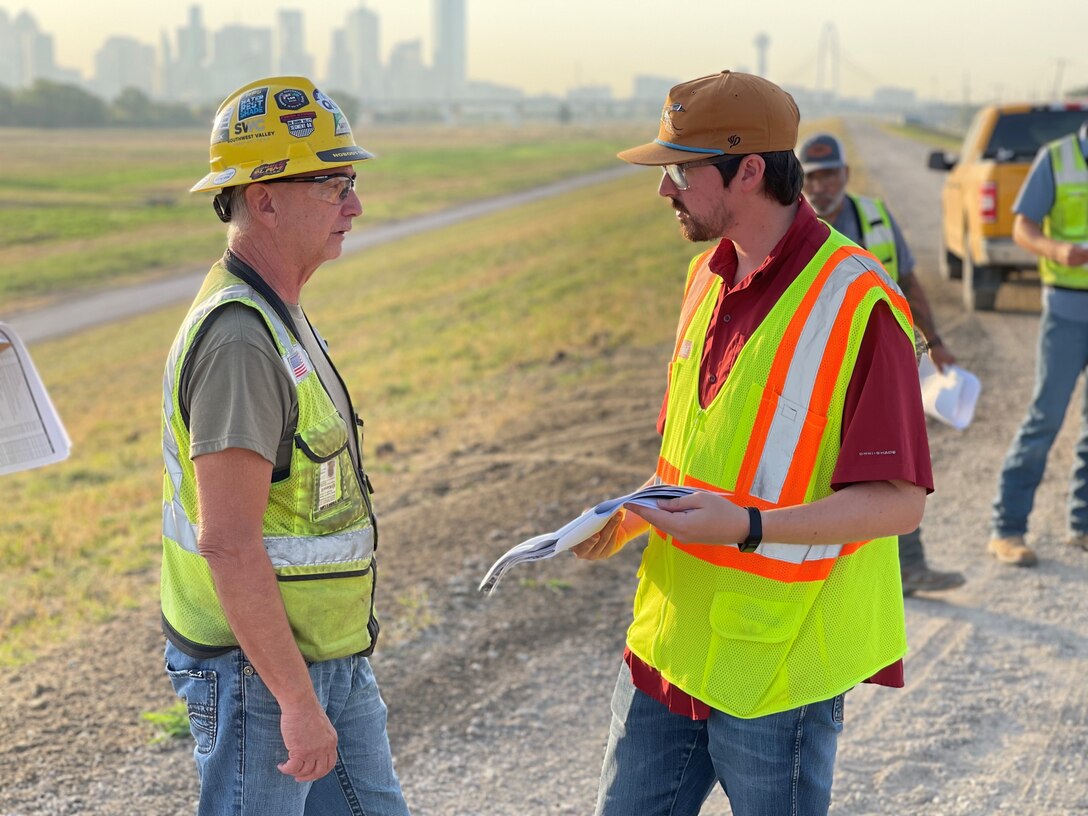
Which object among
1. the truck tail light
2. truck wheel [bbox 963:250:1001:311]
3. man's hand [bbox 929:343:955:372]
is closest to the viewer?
man's hand [bbox 929:343:955:372]

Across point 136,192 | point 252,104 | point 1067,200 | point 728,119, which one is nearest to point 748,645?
point 728,119

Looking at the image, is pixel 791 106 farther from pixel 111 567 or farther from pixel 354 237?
pixel 354 237

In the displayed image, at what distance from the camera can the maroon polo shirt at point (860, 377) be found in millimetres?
2137

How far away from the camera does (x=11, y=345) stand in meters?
2.82

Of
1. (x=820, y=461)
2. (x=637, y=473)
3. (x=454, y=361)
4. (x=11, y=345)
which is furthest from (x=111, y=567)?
(x=454, y=361)

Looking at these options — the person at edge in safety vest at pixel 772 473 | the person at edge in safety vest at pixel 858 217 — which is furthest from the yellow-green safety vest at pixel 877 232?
the person at edge in safety vest at pixel 772 473

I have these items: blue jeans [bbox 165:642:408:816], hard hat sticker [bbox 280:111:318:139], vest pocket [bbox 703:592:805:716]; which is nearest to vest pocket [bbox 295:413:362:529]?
→ blue jeans [bbox 165:642:408:816]

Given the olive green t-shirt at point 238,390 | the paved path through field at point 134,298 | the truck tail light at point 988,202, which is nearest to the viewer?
the olive green t-shirt at point 238,390

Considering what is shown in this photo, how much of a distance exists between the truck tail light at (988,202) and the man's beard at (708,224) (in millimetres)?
10356

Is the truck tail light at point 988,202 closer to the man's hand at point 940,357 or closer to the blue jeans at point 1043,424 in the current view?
the blue jeans at point 1043,424

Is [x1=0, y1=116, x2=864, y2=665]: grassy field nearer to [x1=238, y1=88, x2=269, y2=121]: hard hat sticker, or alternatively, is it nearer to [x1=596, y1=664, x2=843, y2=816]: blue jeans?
[x1=596, y1=664, x2=843, y2=816]: blue jeans

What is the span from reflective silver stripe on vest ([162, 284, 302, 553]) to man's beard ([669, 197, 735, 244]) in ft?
2.80

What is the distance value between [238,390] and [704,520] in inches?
34.4

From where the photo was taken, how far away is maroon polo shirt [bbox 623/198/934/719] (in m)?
2.14
